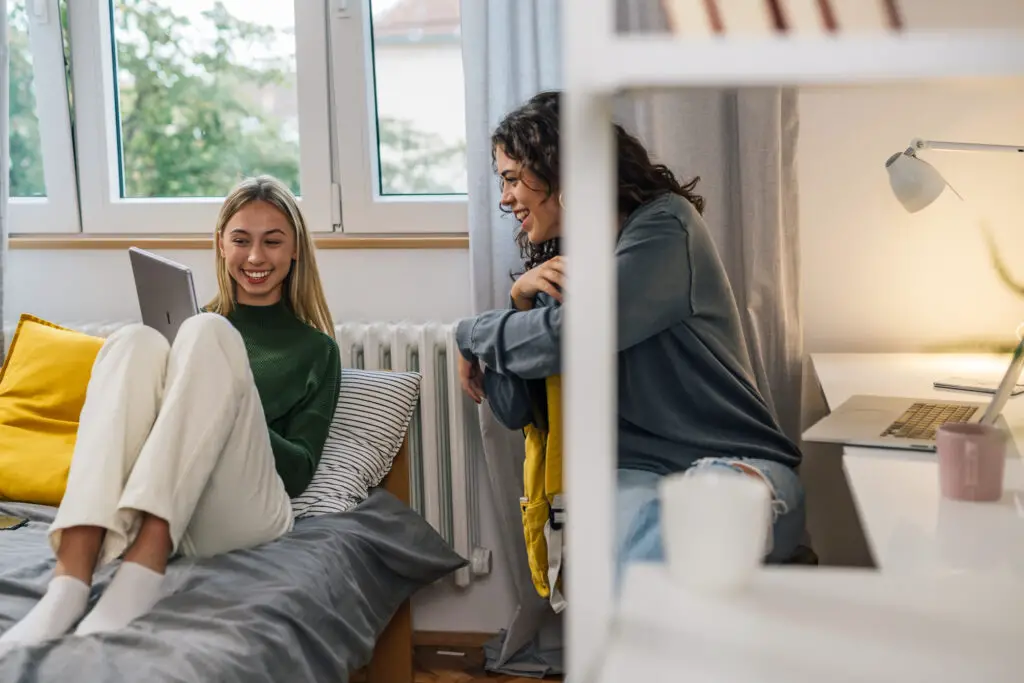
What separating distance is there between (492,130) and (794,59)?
1.81 metres

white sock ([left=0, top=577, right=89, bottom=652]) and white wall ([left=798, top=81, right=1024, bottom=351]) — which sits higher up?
white wall ([left=798, top=81, right=1024, bottom=351])

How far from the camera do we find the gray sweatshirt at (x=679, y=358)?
1.63 meters

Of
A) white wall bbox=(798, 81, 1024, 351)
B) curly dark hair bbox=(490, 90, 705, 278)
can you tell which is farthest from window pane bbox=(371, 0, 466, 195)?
white wall bbox=(798, 81, 1024, 351)

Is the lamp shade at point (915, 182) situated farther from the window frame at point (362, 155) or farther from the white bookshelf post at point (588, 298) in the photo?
the white bookshelf post at point (588, 298)

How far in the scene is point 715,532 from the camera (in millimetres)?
724

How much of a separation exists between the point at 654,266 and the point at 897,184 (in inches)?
21.6

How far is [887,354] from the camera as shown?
2322mm

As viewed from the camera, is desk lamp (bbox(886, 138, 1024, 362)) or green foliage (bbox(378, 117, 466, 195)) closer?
desk lamp (bbox(886, 138, 1024, 362))

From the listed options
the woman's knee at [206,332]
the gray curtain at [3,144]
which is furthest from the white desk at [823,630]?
the gray curtain at [3,144]

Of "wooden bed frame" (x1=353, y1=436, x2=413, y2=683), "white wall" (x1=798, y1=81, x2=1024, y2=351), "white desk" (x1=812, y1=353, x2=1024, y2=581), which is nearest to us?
"white desk" (x1=812, y1=353, x2=1024, y2=581)

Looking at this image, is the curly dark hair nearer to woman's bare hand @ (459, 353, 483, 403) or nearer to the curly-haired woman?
the curly-haired woman

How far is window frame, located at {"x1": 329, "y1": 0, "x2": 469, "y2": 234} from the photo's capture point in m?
2.58

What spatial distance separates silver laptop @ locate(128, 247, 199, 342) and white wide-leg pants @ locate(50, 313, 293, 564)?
0.30ft

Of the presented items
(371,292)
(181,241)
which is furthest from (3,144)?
(371,292)
